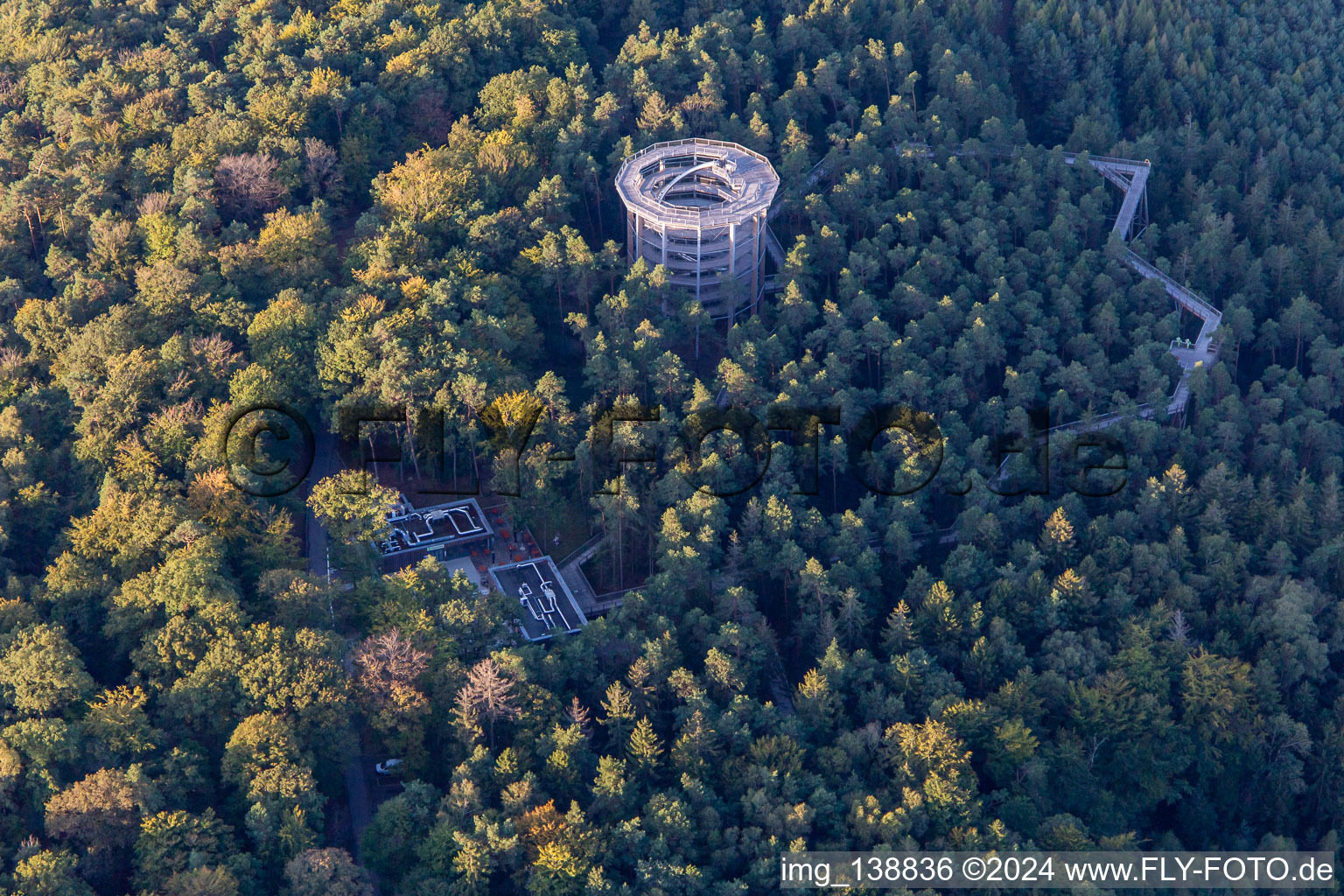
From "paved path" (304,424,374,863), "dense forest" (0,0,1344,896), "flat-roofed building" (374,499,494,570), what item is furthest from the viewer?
"flat-roofed building" (374,499,494,570)

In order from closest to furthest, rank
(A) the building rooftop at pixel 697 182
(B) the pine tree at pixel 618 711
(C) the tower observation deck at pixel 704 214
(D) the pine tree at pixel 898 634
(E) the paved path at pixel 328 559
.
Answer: (E) the paved path at pixel 328 559 < (B) the pine tree at pixel 618 711 < (D) the pine tree at pixel 898 634 < (C) the tower observation deck at pixel 704 214 < (A) the building rooftop at pixel 697 182

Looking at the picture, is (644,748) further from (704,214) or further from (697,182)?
(697,182)

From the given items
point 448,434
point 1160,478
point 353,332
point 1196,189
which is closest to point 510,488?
point 448,434

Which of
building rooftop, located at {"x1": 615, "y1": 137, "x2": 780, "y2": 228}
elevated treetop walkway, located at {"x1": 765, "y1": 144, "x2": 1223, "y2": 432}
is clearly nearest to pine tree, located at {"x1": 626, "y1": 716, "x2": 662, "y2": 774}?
elevated treetop walkway, located at {"x1": 765, "y1": 144, "x2": 1223, "y2": 432}

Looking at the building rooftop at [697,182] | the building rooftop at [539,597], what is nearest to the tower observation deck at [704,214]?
the building rooftop at [697,182]

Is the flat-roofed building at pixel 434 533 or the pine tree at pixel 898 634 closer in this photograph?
the pine tree at pixel 898 634

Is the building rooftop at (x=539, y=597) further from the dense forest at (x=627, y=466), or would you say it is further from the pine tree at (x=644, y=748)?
the pine tree at (x=644, y=748)

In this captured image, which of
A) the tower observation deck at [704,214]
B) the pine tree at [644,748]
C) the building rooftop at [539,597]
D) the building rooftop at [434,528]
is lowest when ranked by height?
the building rooftop at [539,597]

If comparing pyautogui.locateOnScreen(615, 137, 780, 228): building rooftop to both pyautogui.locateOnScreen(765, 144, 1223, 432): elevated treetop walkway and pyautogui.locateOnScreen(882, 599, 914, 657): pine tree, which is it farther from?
pyautogui.locateOnScreen(882, 599, 914, 657): pine tree

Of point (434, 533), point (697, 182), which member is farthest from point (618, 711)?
point (697, 182)
